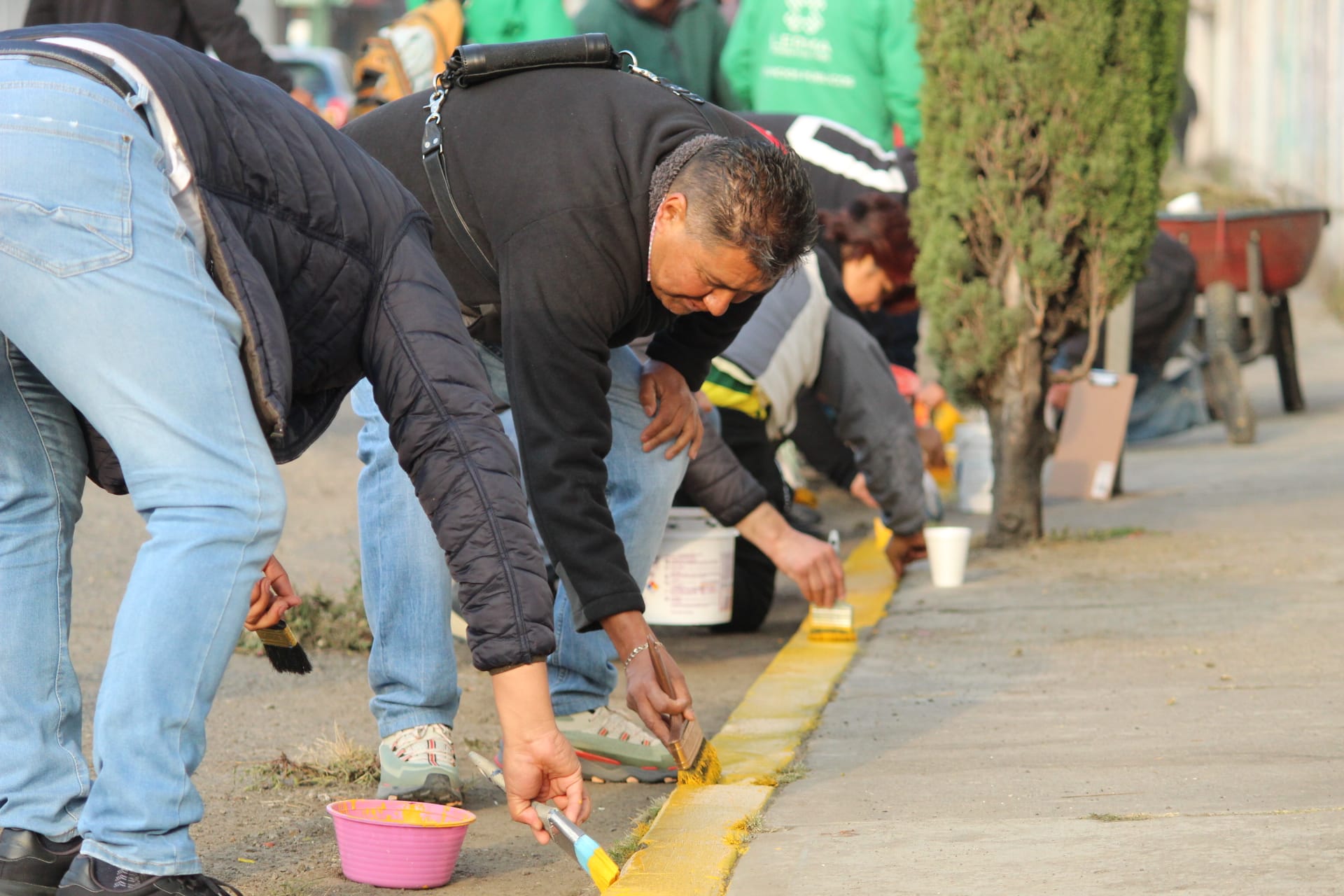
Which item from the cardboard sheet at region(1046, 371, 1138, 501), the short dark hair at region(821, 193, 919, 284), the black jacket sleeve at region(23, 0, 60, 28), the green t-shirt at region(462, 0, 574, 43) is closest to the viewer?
the short dark hair at region(821, 193, 919, 284)

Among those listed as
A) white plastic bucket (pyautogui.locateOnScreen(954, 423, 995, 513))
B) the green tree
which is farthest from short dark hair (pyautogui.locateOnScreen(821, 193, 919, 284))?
Result: white plastic bucket (pyautogui.locateOnScreen(954, 423, 995, 513))

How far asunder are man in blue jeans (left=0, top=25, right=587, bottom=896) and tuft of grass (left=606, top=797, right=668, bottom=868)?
1.37 feet

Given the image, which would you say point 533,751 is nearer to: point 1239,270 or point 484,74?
point 484,74

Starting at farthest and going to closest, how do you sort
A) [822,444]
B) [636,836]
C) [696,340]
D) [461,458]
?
1. [822,444]
2. [696,340]
3. [636,836]
4. [461,458]

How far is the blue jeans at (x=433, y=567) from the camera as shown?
9.89ft

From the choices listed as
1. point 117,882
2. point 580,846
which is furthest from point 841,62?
point 117,882

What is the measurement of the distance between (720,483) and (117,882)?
2.11 m

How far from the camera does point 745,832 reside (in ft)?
8.70

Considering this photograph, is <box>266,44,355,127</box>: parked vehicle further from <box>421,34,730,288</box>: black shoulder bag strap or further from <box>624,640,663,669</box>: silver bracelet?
<box>624,640,663,669</box>: silver bracelet

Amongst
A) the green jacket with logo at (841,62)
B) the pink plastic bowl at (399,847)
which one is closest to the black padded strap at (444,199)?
the pink plastic bowl at (399,847)

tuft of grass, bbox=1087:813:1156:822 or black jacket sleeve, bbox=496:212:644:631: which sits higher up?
black jacket sleeve, bbox=496:212:644:631

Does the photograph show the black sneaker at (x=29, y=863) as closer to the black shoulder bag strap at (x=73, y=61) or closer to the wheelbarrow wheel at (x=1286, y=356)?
the black shoulder bag strap at (x=73, y=61)

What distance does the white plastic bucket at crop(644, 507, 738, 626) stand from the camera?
13.8ft

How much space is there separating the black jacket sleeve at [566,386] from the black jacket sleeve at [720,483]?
1049 mm
